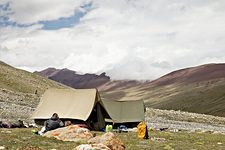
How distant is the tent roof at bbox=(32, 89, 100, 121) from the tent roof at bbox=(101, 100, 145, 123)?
735 centimetres

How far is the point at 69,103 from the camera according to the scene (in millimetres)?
37156

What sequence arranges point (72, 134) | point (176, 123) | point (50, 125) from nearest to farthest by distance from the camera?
point (72, 134)
point (50, 125)
point (176, 123)

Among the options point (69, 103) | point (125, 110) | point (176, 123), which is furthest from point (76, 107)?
point (176, 123)

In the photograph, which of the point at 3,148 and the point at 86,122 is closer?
the point at 3,148

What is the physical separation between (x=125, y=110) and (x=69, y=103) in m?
10.4

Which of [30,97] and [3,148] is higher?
[30,97]

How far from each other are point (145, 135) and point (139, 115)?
17254mm

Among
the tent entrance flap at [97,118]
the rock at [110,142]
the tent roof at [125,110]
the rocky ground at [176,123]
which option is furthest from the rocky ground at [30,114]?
the rock at [110,142]

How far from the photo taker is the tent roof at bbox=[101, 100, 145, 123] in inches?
1750

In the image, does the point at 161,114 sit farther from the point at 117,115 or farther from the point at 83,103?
the point at 83,103

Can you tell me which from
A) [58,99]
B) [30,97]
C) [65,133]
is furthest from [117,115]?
[30,97]

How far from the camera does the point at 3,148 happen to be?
18.6 metres

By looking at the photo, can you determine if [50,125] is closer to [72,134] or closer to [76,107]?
[72,134]

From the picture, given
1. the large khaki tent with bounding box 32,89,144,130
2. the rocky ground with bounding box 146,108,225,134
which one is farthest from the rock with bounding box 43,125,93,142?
the rocky ground with bounding box 146,108,225,134
